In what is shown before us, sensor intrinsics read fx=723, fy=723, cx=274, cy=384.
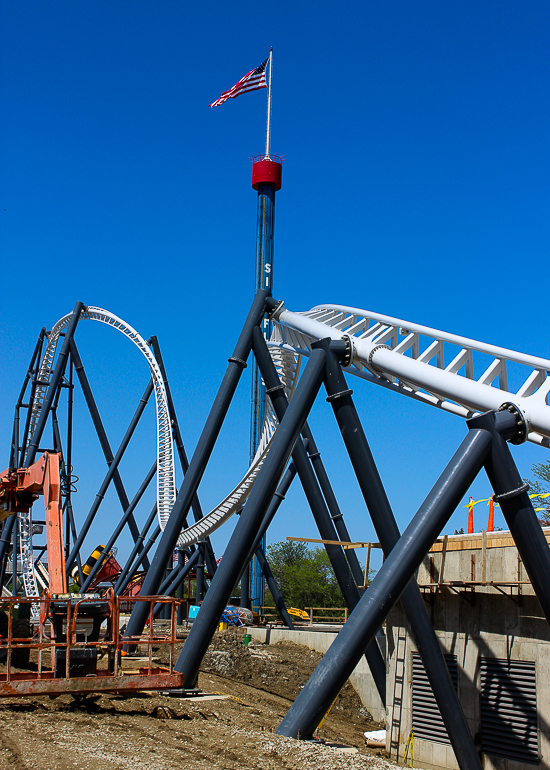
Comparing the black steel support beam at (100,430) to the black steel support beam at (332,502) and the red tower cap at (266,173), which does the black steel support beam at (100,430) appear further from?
the red tower cap at (266,173)

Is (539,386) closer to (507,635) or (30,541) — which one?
(507,635)

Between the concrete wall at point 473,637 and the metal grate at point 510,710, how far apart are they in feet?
0.32

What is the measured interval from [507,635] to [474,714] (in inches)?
52.8

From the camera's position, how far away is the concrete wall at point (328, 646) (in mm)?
16828

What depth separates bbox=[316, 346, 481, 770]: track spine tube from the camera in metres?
→ 9.13

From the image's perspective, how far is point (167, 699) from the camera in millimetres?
9578

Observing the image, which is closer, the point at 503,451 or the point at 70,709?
the point at 503,451

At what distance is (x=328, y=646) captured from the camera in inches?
817

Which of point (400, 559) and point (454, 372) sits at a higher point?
point (454, 372)

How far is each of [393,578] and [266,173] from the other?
37.3m

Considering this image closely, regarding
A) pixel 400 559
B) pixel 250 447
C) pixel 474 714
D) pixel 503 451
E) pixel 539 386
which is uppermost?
pixel 250 447

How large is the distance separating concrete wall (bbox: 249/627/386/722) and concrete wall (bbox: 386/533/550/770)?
4.44m

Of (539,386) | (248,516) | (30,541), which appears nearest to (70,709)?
(248,516)

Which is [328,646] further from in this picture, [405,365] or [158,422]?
[405,365]
